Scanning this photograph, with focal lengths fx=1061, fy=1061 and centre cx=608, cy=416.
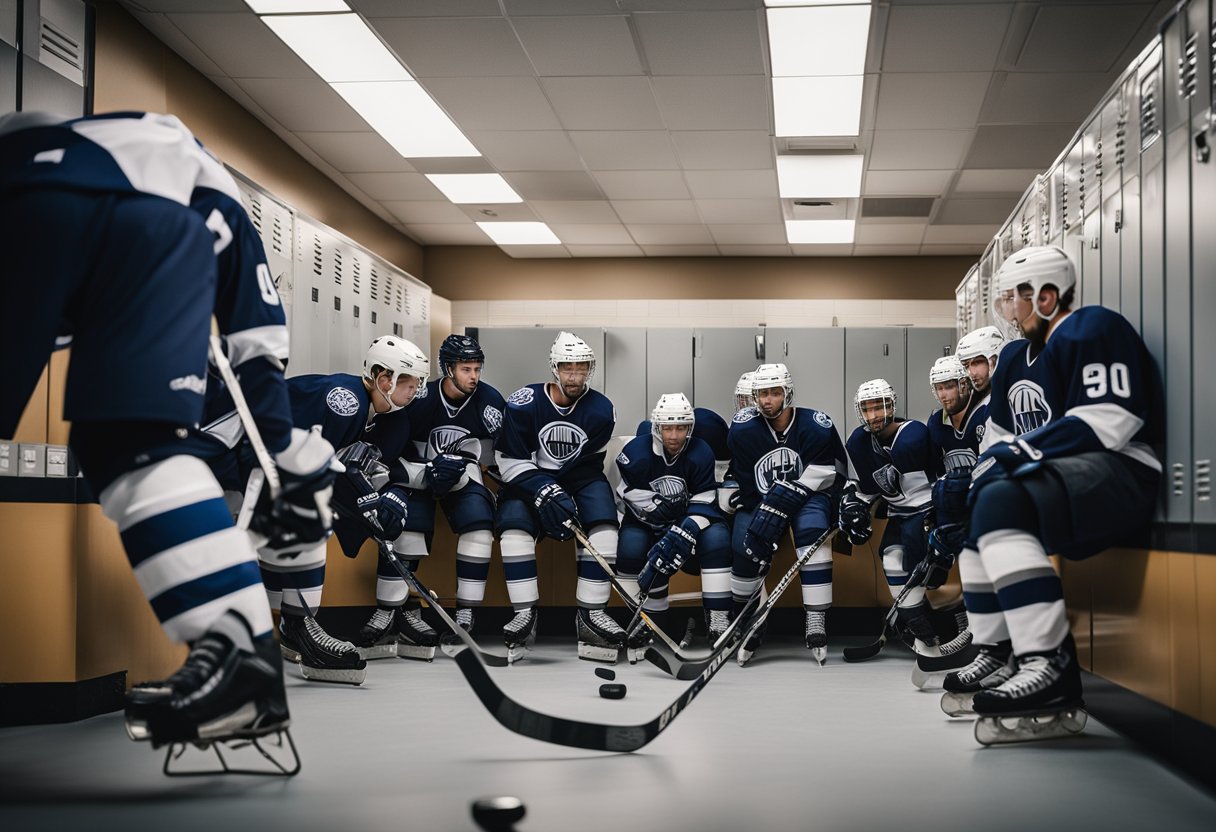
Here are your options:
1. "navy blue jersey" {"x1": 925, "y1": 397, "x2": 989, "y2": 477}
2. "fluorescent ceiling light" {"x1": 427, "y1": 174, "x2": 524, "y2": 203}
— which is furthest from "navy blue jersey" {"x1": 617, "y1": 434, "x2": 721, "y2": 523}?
"fluorescent ceiling light" {"x1": 427, "y1": 174, "x2": 524, "y2": 203}

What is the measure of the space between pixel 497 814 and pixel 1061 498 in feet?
4.77

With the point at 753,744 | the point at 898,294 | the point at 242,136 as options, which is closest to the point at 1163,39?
the point at 753,744

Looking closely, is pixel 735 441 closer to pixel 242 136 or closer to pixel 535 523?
pixel 535 523

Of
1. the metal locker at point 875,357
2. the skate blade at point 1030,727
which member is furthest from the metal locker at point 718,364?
the skate blade at point 1030,727

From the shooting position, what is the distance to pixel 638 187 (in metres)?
6.54

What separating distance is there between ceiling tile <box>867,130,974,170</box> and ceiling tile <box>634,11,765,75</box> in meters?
1.22

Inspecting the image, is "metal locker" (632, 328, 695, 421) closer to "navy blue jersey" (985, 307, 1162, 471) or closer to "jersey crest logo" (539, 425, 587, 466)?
"jersey crest logo" (539, 425, 587, 466)

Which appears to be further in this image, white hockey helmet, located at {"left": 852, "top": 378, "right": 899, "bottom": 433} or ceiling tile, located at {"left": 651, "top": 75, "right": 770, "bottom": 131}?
ceiling tile, located at {"left": 651, "top": 75, "right": 770, "bottom": 131}

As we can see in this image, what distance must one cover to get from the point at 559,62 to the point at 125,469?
340 centimetres

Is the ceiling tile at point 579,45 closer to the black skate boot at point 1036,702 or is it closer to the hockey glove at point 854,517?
the hockey glove at point 854,517

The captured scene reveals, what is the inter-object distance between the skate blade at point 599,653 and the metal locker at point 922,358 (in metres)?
4.20

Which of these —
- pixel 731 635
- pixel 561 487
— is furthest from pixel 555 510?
pixel 731 635

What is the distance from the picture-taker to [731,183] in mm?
6414

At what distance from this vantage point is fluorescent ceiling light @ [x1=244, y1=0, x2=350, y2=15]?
4016 millimetres
